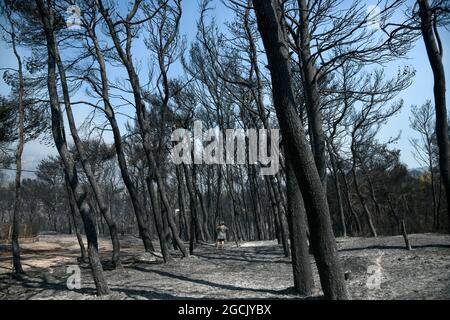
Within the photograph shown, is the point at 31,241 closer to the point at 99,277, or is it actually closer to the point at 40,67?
the point at 40,67

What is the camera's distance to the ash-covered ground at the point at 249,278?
7069 mm

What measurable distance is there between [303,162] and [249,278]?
16.5 feet

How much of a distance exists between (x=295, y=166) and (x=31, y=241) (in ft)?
76.6

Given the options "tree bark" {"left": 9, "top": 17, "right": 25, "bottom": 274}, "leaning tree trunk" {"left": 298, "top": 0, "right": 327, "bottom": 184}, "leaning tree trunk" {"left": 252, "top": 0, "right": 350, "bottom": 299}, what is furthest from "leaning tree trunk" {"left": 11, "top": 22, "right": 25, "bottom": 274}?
"leaning tree trunk" {"left": 252, "top": 0, "right": 350, "bottom": 299}

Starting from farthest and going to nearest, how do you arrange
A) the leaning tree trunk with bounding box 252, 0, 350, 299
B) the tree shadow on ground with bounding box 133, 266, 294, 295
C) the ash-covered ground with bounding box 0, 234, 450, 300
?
1. the tree shadow on ground with bounding box 133, 266, 294, 295
2. the ash-covered ground with bounding box 0, 234, 450, 300
3. the leaning tree trunk with bounding box 252, 0, 350, 299

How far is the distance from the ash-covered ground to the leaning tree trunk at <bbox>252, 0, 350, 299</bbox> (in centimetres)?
149

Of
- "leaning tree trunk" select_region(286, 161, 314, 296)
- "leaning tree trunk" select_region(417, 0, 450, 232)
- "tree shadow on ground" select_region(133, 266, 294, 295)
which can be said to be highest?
"leaning tree trunk" select_region(417, 0, 450, 232)

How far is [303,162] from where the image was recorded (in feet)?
17.9

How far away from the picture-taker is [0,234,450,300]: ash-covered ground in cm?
707

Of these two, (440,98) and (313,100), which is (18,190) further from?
(440,98)

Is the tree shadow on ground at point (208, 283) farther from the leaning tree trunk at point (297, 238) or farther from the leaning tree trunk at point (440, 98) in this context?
the leaning tree trunk at point (440, 98)

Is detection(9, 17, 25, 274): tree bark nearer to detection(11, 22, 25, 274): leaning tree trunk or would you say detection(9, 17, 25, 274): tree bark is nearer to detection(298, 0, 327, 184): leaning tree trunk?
detection(11, 22, 25, 274): leaning tree trunk

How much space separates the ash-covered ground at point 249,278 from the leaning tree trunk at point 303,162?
4.89 feet
